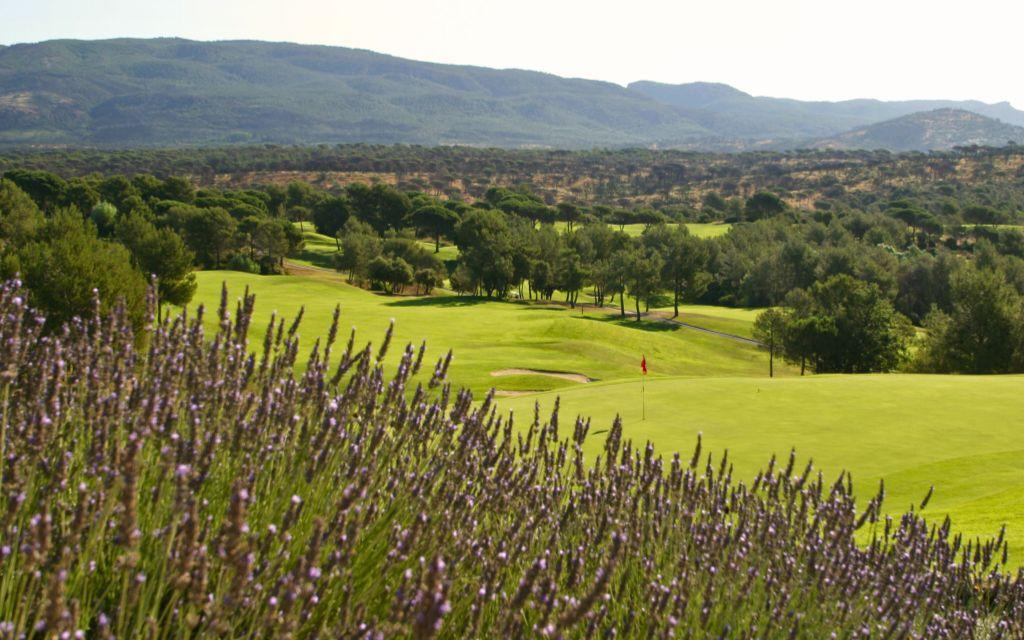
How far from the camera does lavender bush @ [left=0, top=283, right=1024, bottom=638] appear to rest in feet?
10.1

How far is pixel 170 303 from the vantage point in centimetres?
4669

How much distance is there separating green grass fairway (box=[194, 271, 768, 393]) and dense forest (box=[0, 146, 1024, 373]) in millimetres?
5724

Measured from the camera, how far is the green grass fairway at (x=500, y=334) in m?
46.5

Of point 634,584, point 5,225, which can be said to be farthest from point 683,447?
point 5,225

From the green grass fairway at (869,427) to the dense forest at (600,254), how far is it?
1866 centimetres

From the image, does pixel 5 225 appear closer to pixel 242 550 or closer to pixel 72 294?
pixel 72 294

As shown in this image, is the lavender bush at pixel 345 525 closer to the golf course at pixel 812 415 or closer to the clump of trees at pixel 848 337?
the golf course at pixel 812 415

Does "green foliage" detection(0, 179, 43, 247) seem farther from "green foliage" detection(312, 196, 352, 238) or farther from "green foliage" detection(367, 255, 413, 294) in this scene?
"green foliage" detection(312, 196, 352, 238)

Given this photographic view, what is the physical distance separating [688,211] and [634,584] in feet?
534

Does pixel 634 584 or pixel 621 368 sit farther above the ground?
pixel 634 584

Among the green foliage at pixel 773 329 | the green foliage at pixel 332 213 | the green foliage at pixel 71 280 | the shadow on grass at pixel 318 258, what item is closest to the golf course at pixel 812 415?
the green foliage at pixel 773 329

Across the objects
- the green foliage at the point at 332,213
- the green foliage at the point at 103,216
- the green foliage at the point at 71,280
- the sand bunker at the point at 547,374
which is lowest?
the sand bunker at the point at 547,374

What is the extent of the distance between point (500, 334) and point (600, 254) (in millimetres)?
47337

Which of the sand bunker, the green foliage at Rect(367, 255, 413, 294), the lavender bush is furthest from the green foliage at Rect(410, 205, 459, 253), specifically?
the lavender bush
